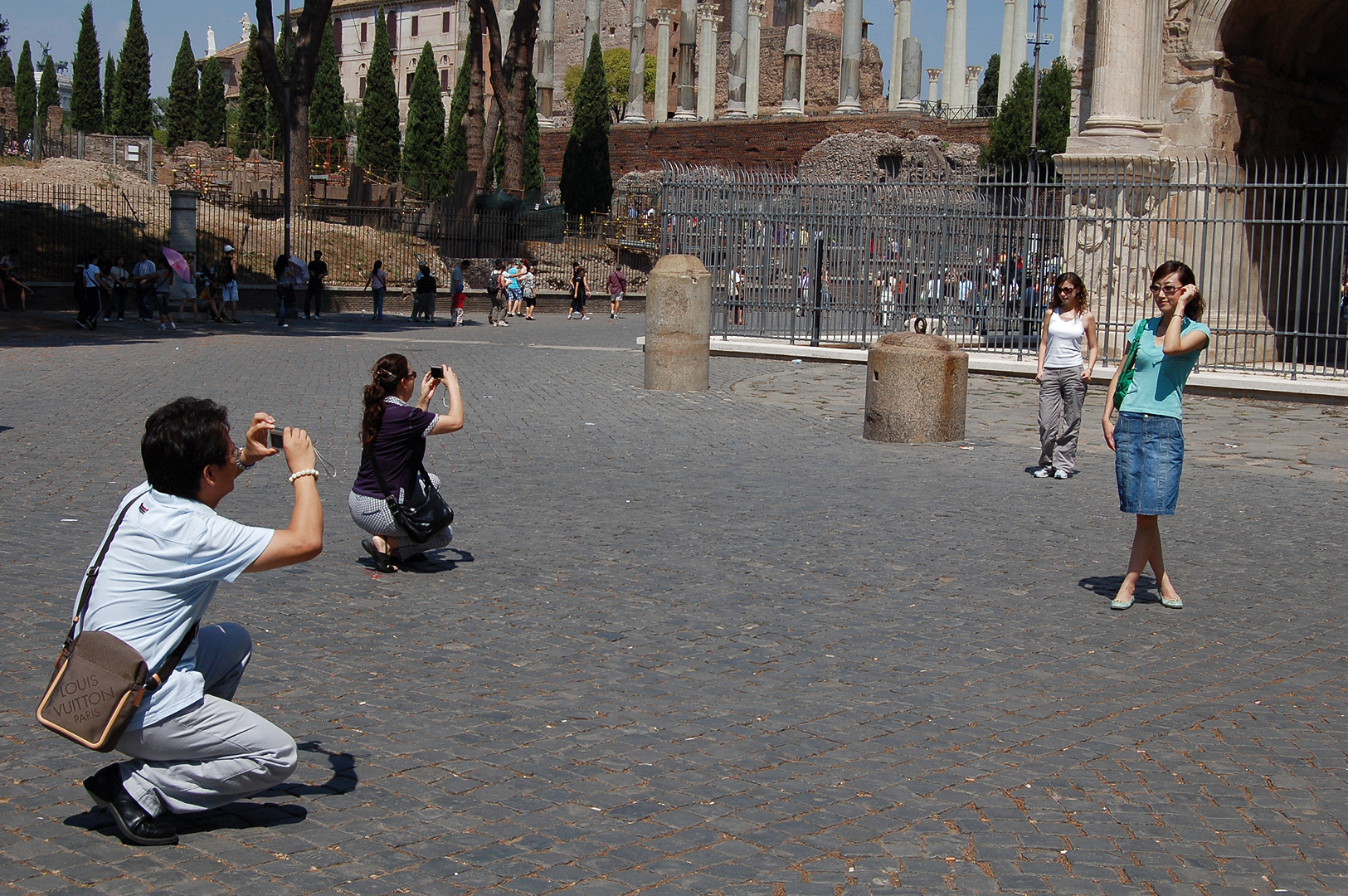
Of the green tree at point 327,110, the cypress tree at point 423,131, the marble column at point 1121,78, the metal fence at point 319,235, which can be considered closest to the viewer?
the marble column at point 1121,78

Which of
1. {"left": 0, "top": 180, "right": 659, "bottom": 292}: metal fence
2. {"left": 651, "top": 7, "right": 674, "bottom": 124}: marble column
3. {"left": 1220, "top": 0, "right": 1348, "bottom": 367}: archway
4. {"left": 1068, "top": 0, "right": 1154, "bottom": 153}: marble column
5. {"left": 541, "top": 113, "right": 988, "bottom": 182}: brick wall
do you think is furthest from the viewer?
{"left": 651, "top": 7, "right": 674, "bottom": 124}: marble column

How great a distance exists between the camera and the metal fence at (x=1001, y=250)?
18516 mm

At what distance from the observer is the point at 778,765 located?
463 centimetres

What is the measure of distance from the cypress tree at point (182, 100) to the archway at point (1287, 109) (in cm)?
5683

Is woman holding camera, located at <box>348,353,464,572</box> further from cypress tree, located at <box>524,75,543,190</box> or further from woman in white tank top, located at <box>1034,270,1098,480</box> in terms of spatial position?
cypress tree, located at <box>524,75,543,190</box>

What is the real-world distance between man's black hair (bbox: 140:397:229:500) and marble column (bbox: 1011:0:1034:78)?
59566mm

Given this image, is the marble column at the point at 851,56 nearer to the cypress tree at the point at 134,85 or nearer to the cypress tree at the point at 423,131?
the cypress tree at the point at 423,131

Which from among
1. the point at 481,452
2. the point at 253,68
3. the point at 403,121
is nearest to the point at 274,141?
the point at 253,68

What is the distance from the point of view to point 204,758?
3879mm

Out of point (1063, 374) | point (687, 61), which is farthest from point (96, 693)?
point (687, 61)

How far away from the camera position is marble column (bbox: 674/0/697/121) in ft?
218

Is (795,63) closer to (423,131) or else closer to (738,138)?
(738,138)

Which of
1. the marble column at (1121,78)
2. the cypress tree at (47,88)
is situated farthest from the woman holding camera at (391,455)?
the cypress tree at (47,88)

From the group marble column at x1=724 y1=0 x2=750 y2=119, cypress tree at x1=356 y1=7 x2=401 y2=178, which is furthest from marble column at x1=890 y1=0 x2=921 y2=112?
cypress tree at x1=356 y1=7 x2=401 y2=178
